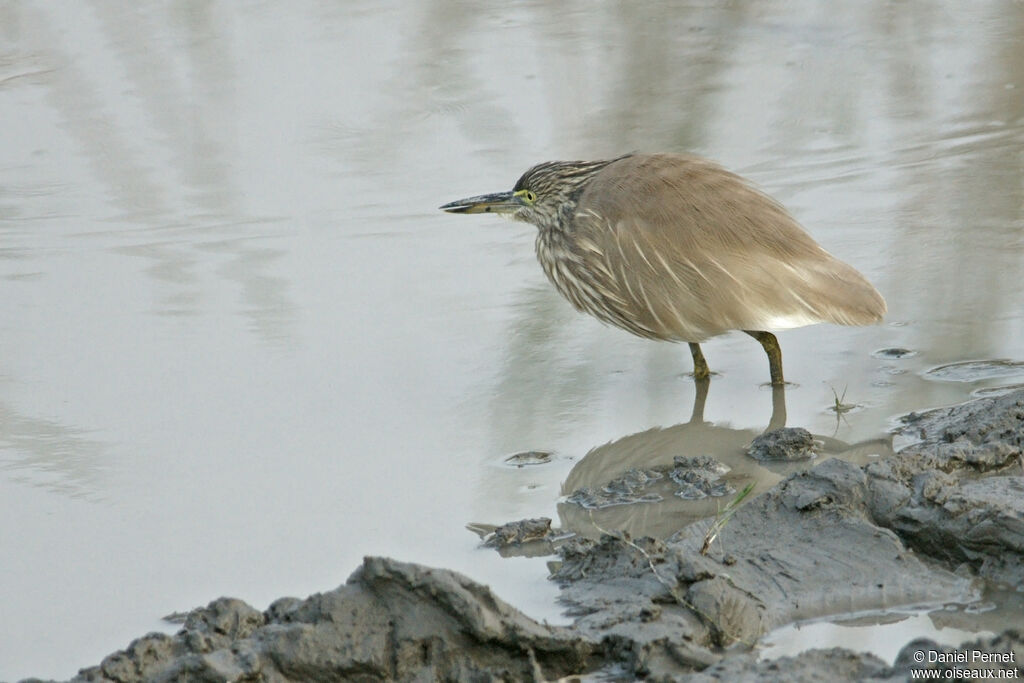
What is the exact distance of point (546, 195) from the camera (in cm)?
605

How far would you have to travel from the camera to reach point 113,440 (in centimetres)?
480

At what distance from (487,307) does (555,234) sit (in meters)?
0.42

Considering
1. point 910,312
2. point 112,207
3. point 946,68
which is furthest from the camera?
point 946,68

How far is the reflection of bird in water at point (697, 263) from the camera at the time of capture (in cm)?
513

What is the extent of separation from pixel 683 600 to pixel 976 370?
2265mm

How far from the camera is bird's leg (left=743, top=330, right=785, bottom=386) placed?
5227 mm

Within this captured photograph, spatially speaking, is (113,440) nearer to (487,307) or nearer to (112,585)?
(112,585)

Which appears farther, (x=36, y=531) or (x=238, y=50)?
(x=238, y=50)

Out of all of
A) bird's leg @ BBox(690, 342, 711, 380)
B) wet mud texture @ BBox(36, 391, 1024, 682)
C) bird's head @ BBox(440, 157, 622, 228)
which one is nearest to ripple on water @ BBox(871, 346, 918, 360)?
bird's leg @ BBox(690, 342, 711, 380)

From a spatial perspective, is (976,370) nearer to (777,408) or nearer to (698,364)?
(777,408)

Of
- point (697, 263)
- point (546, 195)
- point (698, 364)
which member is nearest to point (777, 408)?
point (698, 364)

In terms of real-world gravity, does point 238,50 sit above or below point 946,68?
above

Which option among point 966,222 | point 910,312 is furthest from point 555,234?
point 966,222

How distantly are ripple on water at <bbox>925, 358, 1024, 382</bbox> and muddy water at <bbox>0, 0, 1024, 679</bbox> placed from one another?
21 millimetres
